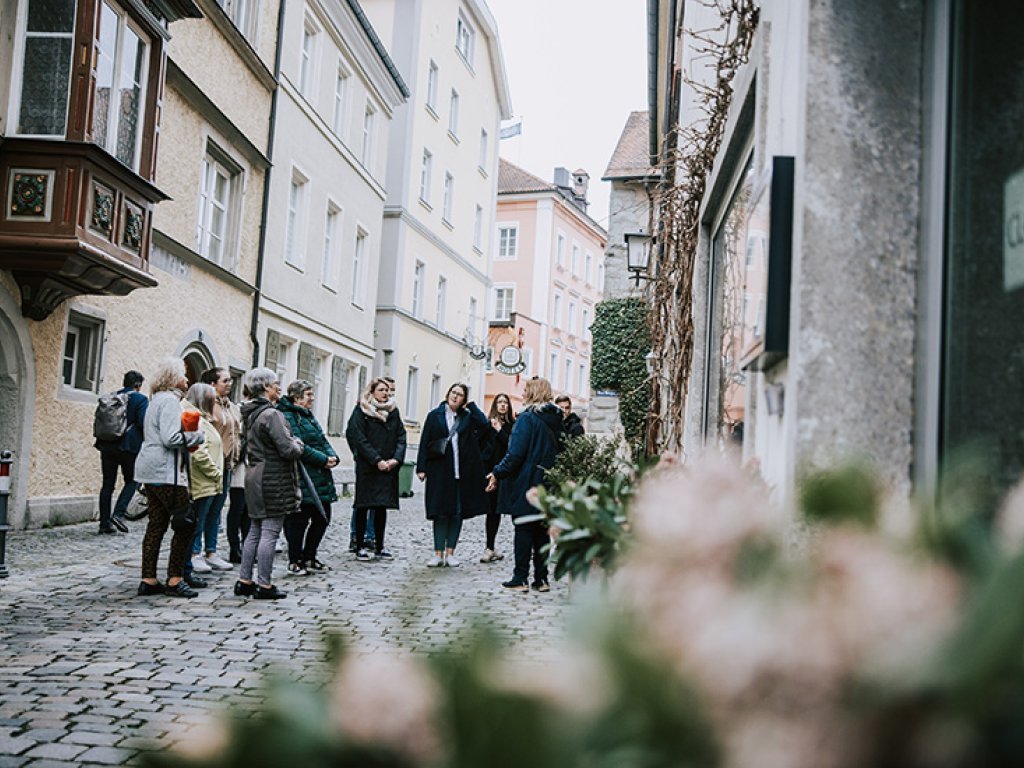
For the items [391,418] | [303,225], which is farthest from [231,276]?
[391,418]

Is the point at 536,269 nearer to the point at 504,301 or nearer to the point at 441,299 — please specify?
the point at 504,301

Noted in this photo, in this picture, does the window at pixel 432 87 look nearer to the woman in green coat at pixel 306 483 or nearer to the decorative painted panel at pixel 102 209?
the decorative painted panel at pixel 102 209

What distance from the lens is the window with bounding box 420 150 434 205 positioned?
1133 inches

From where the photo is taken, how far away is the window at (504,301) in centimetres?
4828

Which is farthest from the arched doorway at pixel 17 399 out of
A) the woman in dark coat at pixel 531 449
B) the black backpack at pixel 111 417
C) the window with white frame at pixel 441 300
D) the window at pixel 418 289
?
the window with white frame at pixel 441 300

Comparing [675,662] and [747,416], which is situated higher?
[747,416]

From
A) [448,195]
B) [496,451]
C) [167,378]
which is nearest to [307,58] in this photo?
[448,195]

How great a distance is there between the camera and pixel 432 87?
29359 mm

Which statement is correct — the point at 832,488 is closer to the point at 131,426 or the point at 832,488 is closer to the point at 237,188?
the point at 131,426

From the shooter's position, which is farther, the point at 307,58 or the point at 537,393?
the point at 307,58

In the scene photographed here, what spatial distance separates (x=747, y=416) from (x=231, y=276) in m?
13.6

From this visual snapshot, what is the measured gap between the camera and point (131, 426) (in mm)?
11570

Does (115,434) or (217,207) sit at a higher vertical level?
(217,207)

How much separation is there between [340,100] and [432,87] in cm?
736
